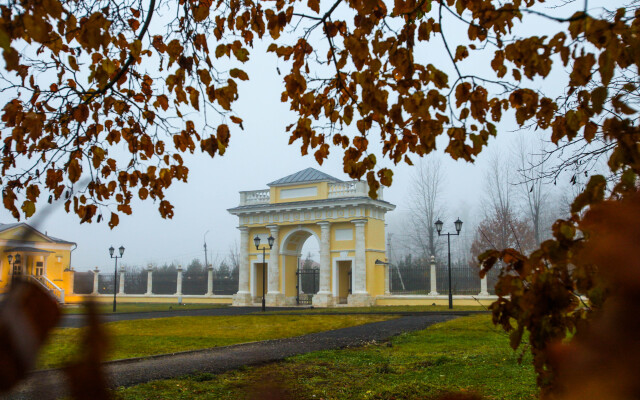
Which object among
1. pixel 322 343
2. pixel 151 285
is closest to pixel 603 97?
pixel 322 343

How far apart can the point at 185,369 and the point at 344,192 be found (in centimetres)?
2322

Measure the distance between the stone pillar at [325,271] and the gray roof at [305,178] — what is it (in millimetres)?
2836

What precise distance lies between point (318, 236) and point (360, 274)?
145 inches

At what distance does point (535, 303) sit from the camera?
210 cm

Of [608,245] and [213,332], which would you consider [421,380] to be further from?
[213,332]

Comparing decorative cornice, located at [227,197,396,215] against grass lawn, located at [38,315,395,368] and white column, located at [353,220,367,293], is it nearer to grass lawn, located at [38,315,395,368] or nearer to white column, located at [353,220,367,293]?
white column, located at [353,220,367,293]

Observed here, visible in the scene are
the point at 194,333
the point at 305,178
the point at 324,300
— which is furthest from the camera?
the point at 305,178

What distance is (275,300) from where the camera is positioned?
98.9 feet

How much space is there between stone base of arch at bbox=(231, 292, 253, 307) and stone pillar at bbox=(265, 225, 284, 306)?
4.02ft

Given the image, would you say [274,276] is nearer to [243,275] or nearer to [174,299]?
[243,275]

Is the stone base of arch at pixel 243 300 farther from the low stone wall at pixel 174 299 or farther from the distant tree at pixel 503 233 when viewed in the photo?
the distant tree at pixel 503 233

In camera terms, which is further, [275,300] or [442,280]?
[275,300]

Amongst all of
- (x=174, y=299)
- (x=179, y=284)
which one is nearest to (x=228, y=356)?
(x=174, y=299)

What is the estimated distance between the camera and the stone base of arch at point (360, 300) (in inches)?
1078
